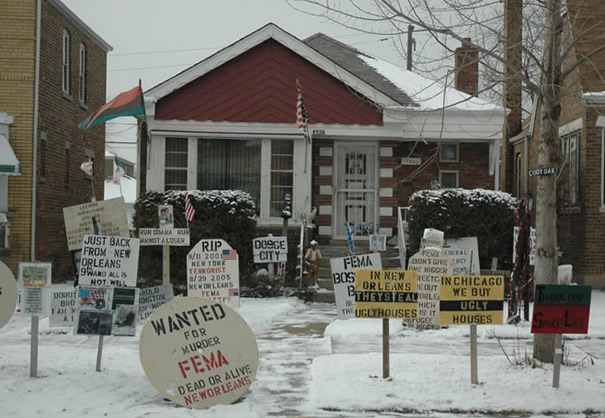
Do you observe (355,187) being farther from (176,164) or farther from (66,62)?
(66,62)

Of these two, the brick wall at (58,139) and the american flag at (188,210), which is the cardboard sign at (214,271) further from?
the brick wall at (58,139)

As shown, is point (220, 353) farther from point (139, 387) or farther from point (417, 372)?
point (417, 372)

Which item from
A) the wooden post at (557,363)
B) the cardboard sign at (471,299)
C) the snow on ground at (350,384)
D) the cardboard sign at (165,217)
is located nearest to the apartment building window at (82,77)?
the cardboard sign at (165,217)

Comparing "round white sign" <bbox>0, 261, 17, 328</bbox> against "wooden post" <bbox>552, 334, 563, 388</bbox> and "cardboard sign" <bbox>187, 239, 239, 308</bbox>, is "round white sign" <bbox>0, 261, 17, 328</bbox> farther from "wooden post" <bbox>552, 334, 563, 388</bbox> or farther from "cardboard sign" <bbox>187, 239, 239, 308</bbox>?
"wooden post" <bbox>552, 334, 563, 388</bbox>

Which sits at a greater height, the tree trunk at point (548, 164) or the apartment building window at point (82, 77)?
the apartment building window at point (82, 77)

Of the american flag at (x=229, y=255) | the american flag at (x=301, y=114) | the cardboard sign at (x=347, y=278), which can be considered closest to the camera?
the cardboard sign at (x=347, y=278)

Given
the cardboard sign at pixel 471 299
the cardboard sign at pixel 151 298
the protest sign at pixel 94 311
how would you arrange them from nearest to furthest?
the cardboard sign at pixel 471 299
the protest sign at pixel 94 311
the cardboard sign at pixel 151 298

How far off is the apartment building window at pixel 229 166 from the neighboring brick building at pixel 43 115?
13.0ft

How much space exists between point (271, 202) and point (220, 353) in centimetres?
1085

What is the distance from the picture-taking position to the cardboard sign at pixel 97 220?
1032 centimetres

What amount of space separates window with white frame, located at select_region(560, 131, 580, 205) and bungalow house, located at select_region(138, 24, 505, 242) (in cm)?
176

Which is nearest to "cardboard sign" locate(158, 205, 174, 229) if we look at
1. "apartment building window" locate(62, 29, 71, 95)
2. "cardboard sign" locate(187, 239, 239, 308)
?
"cardboard sign" locate(187, 239, 239, 308)

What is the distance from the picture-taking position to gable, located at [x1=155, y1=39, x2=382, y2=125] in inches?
693

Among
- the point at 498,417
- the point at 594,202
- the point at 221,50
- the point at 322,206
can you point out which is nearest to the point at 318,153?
the point at 322,206
